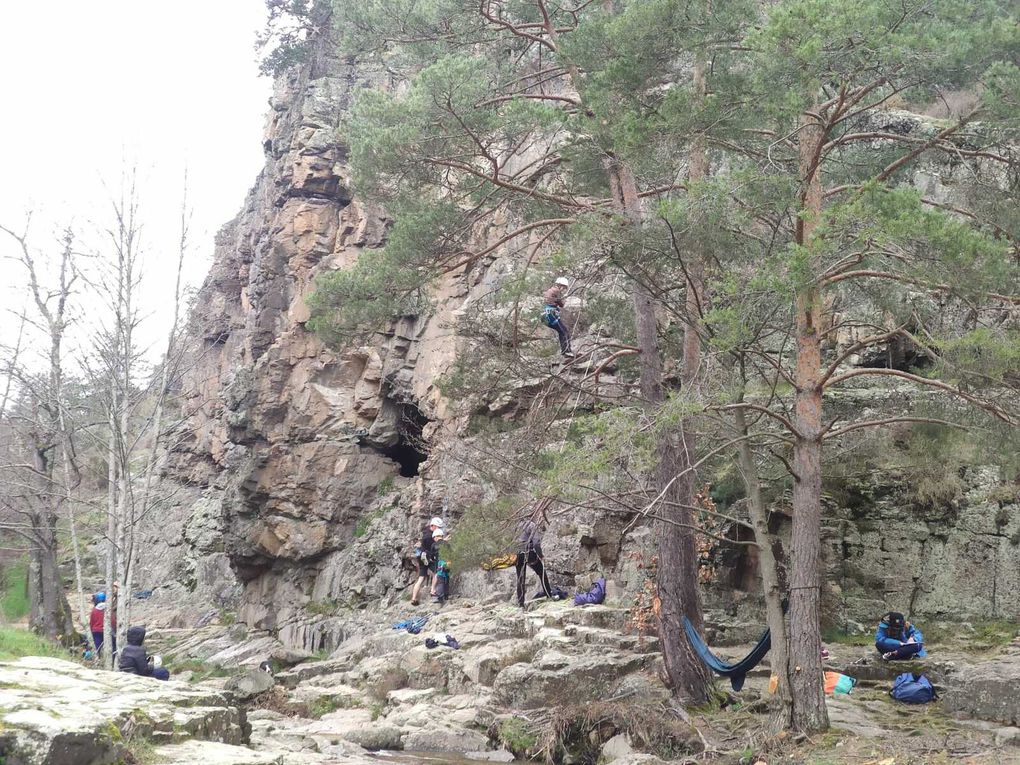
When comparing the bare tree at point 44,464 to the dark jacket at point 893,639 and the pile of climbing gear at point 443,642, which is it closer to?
the pile of climbing gear at point 443,642

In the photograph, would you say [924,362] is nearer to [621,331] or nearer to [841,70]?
[621,331]

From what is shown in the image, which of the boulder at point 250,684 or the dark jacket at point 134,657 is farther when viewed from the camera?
the boulder at point 250,684

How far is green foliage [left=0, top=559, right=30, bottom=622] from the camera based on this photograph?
25.0m

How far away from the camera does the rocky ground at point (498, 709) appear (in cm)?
602

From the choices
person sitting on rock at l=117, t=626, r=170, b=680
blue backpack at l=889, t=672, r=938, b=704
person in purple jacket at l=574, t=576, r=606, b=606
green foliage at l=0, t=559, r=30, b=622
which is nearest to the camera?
blue backpack at l=889, t=672, r=938, b=704

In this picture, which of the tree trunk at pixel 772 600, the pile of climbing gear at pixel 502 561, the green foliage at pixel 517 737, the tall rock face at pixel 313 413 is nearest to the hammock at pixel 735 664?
the tree trunk at pixel 772 600

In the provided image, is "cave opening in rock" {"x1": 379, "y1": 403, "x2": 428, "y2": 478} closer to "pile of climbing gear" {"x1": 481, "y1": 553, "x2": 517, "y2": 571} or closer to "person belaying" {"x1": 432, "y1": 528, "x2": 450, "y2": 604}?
"person belaying" {"x1": 432, "y1": 528, "x2": 450, "y2": 604}

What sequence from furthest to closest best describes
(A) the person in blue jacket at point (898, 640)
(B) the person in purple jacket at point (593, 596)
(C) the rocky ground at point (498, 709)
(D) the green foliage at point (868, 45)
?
(B) the person in purple jacket at point (593, 596)
(A) the person in blue jacket at point (898, 640)
(D) the green foliage at point (868, 45)
(C) the rocky ground at point (498, 709)

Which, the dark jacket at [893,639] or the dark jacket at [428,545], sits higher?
the dark jacket at [428,545]

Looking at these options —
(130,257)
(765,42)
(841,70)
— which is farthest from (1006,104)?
(130,257)

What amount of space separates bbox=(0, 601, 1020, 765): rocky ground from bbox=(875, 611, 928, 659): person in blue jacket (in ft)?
0.58

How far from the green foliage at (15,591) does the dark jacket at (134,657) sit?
17.3 meters

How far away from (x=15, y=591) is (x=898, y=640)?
27076mm

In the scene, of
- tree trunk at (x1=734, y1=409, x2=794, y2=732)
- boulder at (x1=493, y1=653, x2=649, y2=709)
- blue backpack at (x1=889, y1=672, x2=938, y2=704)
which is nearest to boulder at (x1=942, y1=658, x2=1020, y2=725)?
blue backpack at (x1=889, y1=672, x2=938, y2=704)
